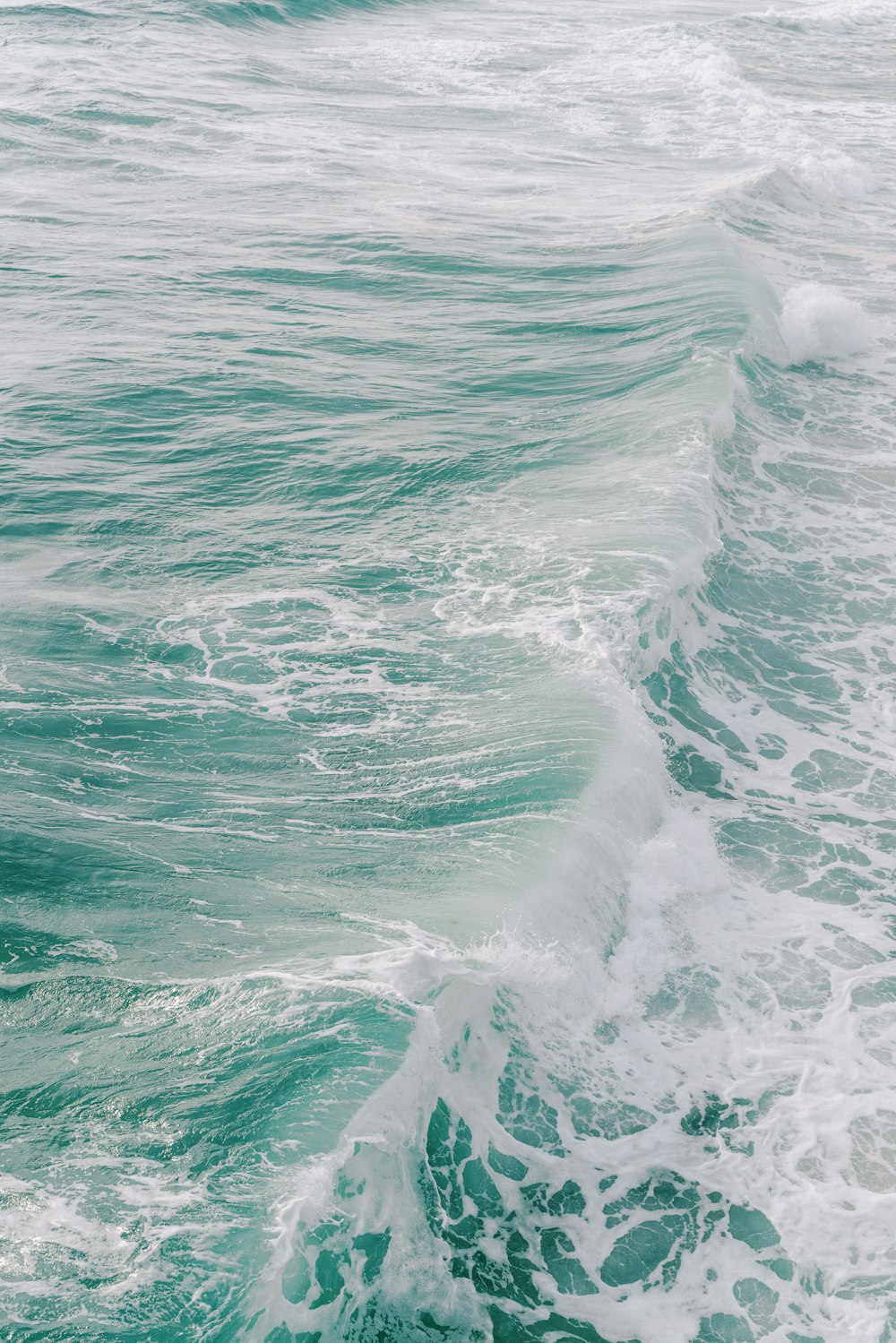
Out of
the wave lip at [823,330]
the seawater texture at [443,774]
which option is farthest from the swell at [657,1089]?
the wave lip at [823,330]

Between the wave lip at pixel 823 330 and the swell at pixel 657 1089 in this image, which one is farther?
the wave lip at pixel 823 330

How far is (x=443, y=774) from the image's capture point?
10.7 metres

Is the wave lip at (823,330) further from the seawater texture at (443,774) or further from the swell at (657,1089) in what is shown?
the swell at (657,1089)

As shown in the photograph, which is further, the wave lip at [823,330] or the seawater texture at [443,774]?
the wave lip at [823,330]

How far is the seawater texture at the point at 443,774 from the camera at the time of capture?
734 cm

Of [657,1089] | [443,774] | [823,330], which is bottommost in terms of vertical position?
[657,1089]

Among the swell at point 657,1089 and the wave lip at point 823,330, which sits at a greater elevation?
the wave lip at point 823,330

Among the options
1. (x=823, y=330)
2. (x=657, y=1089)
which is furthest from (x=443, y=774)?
(x=823, y=330)

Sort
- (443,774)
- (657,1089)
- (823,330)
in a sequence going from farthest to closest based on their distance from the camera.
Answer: (823,330) < (443,774) < (657,1089)

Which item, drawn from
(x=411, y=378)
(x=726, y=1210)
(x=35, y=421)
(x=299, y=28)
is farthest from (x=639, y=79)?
(x=726, y=1210)

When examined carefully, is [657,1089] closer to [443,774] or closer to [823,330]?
[443,774]

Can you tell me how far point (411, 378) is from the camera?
18.3 m

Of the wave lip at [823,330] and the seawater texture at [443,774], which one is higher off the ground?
the wave lip at [823,330]

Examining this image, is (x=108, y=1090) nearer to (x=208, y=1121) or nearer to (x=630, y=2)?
(x=208, y=1121)
